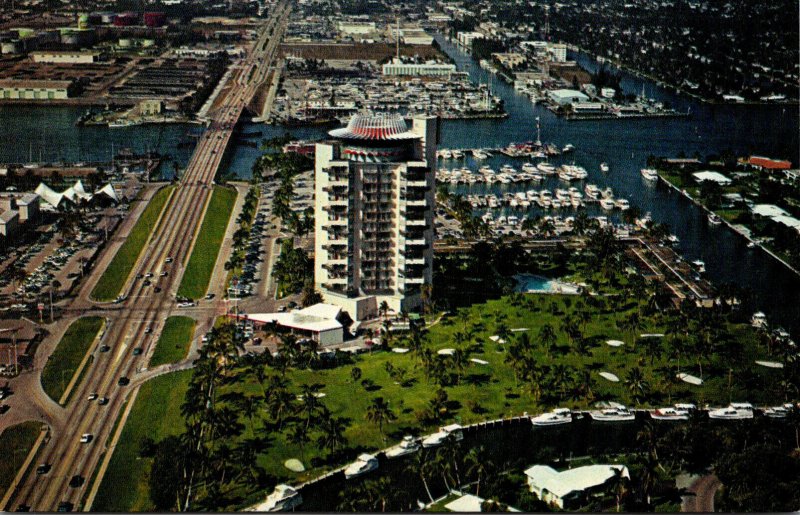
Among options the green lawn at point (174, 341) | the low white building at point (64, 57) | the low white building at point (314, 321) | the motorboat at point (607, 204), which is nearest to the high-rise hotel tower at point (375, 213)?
the low white building at point (314, 321)

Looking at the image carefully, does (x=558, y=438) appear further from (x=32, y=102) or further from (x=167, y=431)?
(x=32, y=102)

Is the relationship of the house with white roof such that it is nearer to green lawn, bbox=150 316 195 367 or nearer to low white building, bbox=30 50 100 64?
green lawn, bbox=150 316 195 367

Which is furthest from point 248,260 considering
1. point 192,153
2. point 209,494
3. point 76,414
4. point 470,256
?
point 192,153

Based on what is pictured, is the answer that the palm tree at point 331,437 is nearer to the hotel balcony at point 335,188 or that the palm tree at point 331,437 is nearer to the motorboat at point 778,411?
the hotel balcony at point 335,188

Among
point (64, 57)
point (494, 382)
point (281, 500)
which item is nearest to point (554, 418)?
Answer: point (494, 382)

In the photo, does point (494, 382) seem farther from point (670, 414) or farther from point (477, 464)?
point (477, 464)

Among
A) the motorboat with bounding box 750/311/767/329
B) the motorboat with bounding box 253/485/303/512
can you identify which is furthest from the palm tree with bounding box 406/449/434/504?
the motorboat with bounding box 750/311/767/329
